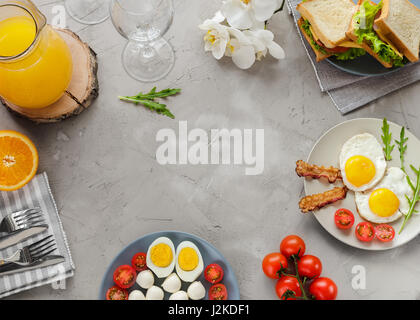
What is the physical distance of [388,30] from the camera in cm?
132

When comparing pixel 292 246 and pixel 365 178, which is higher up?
pixel 365 178

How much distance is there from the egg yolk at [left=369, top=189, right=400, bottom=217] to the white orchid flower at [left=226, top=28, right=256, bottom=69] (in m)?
0.59

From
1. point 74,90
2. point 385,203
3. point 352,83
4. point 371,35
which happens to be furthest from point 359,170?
point 74,90

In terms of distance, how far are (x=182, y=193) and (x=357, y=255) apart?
608mm

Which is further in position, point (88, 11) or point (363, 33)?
point (88, 11)

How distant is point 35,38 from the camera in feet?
3.73

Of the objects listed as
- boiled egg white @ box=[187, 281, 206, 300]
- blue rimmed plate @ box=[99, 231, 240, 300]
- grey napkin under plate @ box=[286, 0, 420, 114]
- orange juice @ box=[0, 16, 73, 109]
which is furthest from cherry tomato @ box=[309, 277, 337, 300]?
orange juice @ box=[0, 16, 73, 109]

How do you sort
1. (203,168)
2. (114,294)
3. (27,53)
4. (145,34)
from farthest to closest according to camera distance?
1. (203,168)
2. (114,294)
3. (145,34)
4. (27,53)

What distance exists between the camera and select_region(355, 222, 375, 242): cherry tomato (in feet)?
4.44

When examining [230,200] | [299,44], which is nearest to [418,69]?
[299,44]

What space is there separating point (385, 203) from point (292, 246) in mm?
318

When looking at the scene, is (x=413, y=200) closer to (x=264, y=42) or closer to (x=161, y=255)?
(x=264, y=42)

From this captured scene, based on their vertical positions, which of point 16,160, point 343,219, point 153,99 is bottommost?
point 343,219

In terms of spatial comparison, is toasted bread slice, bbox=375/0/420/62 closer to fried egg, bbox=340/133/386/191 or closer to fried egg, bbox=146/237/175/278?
fried egg, bbox=340/133/386/191
